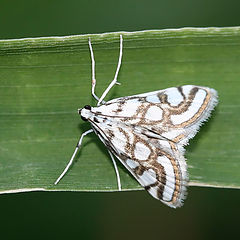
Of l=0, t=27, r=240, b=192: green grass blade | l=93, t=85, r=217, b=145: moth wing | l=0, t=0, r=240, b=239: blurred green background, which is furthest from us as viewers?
l=0, t=0, r=240, b=239: blurred green background

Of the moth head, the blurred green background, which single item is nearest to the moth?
the moth head

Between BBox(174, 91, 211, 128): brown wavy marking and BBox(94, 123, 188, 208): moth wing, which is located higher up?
BBox(174, 91, 211, 128): brown wavy marking

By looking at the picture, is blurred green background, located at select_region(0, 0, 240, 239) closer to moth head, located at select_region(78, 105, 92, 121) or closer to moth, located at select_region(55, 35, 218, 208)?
moth, located at select_region(55, 35, 218, 208)

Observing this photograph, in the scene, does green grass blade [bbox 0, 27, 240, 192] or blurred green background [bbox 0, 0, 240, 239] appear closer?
green grass blade [bbox 0, 27, 240, 192]

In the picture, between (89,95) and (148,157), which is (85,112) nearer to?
(89,95)

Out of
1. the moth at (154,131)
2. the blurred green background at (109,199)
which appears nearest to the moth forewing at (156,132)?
the moth at (154,131)

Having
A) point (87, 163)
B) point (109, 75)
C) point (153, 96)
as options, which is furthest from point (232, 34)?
point (87, 163)
